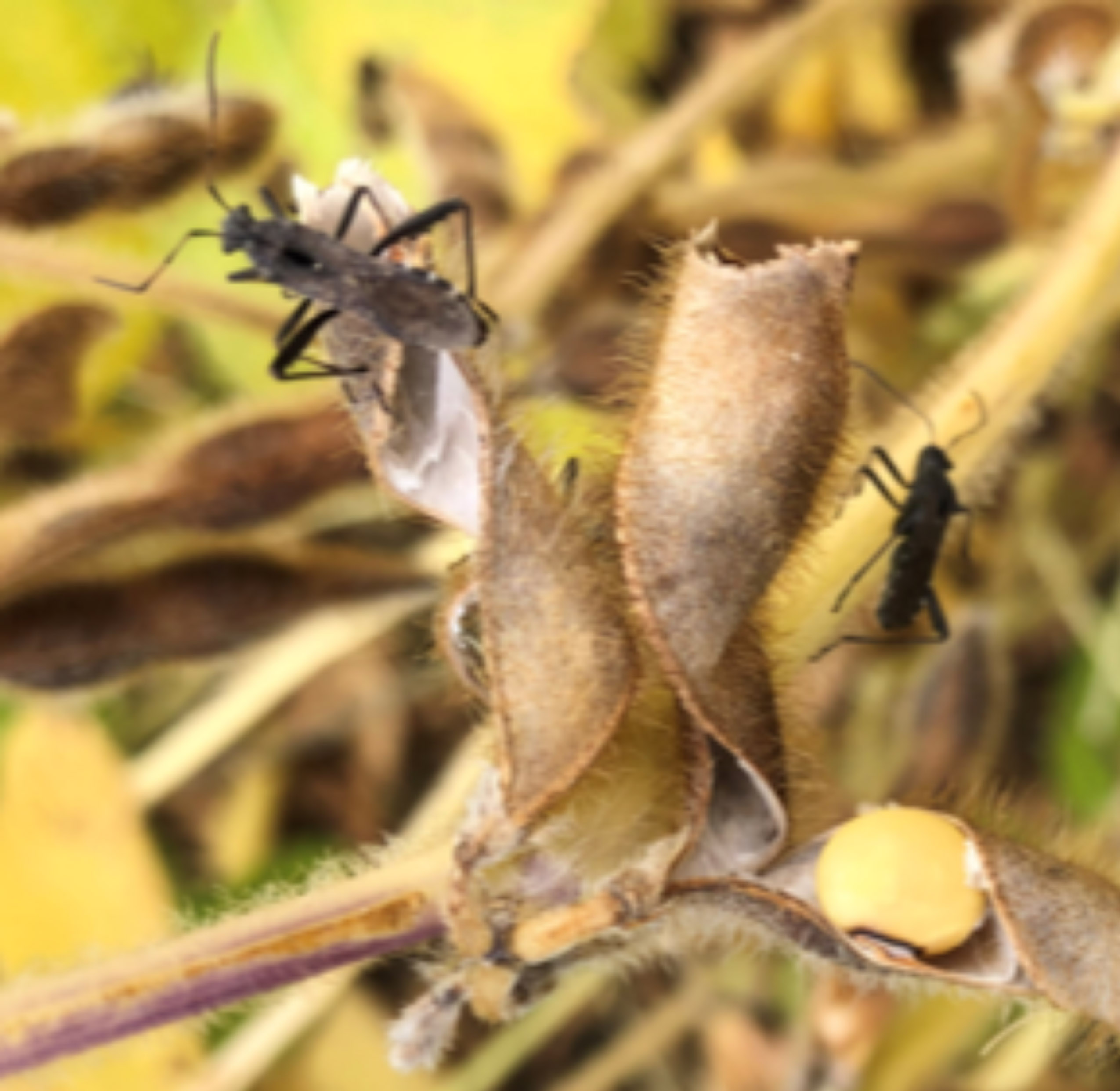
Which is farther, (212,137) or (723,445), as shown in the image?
(212,137)

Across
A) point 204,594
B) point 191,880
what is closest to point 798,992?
point 191,880

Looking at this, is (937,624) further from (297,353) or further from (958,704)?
(297,353)

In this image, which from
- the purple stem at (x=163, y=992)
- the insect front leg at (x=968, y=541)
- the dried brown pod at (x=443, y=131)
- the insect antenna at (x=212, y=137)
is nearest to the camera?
the purple stem at (x=163, y=992)

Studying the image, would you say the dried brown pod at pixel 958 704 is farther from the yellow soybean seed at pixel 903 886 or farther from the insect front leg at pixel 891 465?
the yellow soybean seed at pixel 903 886

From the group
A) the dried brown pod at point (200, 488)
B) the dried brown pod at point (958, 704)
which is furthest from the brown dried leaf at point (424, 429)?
the dried brown pod at point (958, 704)

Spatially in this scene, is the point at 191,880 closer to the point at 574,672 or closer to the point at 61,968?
the point at 61,968

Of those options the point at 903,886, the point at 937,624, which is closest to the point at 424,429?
the point at 903,886
